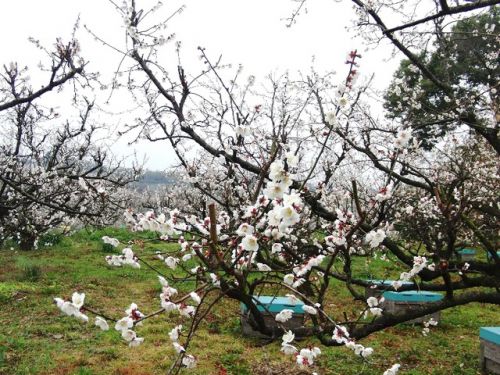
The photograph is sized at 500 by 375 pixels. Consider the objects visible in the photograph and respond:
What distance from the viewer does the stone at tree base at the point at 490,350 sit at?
541cm

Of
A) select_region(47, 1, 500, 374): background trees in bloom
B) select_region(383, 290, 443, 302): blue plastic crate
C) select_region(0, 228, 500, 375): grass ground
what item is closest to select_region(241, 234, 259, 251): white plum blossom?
select_region(47, 1, 500, 374): background trees in bloom

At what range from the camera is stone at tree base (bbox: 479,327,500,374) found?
5.41 metres

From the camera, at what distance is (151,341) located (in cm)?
639

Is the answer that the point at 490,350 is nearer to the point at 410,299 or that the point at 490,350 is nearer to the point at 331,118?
the point at 410,299

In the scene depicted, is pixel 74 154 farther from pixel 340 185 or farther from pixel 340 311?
pixel 340 311

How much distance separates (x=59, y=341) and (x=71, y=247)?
861 cm

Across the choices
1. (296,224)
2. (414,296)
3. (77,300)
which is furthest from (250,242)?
(414,296)

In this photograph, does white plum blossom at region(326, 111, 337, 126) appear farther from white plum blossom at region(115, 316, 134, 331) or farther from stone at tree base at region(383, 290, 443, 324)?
stone at tree base at region(383, 290, 443, 324)

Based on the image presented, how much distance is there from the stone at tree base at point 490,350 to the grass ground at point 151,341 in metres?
0.21

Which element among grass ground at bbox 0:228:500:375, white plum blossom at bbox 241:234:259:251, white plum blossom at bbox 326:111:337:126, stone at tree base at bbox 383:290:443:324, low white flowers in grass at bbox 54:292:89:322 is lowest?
grass ground at bbox 0:228:500:375

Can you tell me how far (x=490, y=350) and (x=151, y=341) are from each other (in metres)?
4.37

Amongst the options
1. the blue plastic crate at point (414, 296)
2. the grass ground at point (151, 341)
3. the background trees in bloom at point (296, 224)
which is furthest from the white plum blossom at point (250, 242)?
the blue plastic crate at point (414, 296)

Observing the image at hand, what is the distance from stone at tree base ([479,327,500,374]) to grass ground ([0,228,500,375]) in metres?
0.21

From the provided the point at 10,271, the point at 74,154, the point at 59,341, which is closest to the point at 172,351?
the point at 59,341
